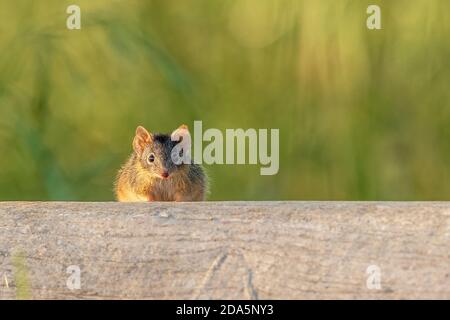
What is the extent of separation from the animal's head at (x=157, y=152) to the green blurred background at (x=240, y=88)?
174 millimetres

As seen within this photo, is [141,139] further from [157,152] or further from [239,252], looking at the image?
[239,252]

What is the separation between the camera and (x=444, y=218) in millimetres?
1533

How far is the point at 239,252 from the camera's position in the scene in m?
1.55

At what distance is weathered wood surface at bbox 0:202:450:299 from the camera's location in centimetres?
150

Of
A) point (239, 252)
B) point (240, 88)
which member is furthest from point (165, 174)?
point (239, 252)

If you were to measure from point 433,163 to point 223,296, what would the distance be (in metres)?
1.61

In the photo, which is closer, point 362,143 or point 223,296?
point 223,296

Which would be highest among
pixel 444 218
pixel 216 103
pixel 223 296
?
pixel 216 103

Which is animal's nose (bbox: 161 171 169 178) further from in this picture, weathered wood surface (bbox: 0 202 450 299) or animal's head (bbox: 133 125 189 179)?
weathered wood surface (bbox: 0 202 450 299)

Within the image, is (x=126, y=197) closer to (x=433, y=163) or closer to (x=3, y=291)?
(x=433, y=163)

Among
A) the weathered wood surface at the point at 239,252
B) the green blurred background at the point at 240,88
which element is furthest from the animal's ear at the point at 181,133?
the weathered wood surface at the point at 239,252

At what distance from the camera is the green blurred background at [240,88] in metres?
2.97

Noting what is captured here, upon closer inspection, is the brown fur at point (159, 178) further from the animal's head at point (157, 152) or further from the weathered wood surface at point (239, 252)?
the weathered wood surface at point (239, 252)

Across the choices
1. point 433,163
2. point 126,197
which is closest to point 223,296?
point 126,197
